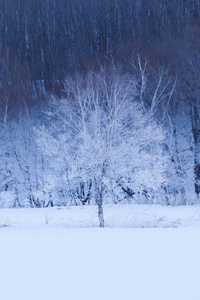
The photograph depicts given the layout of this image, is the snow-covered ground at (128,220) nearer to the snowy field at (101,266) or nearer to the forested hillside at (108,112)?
the forested hillside at (108,112)

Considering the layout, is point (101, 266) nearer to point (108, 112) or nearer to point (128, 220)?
point (128, 220)

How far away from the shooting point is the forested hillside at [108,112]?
42.5 feet

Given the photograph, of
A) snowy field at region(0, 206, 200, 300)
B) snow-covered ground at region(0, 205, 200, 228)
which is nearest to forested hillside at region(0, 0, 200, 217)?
snow-covered ground at region(0, 205, 200, 228)

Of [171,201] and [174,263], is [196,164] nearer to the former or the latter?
[171,201]

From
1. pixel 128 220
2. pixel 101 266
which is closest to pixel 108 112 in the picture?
pixel 128 220

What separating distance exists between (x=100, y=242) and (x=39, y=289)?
245 centimetres

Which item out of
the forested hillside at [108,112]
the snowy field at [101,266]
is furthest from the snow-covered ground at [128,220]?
the snowy field at [101,266]

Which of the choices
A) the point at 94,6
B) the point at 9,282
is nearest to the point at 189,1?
the point at 94,6

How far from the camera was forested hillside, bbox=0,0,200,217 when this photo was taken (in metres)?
13.0

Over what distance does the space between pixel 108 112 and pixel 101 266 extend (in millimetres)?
13763

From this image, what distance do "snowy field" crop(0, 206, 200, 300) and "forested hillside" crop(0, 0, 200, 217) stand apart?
434cm

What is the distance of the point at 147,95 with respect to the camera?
67.1ft

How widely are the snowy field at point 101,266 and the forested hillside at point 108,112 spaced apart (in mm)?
4336

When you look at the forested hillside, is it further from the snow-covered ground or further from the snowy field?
the snowy field
